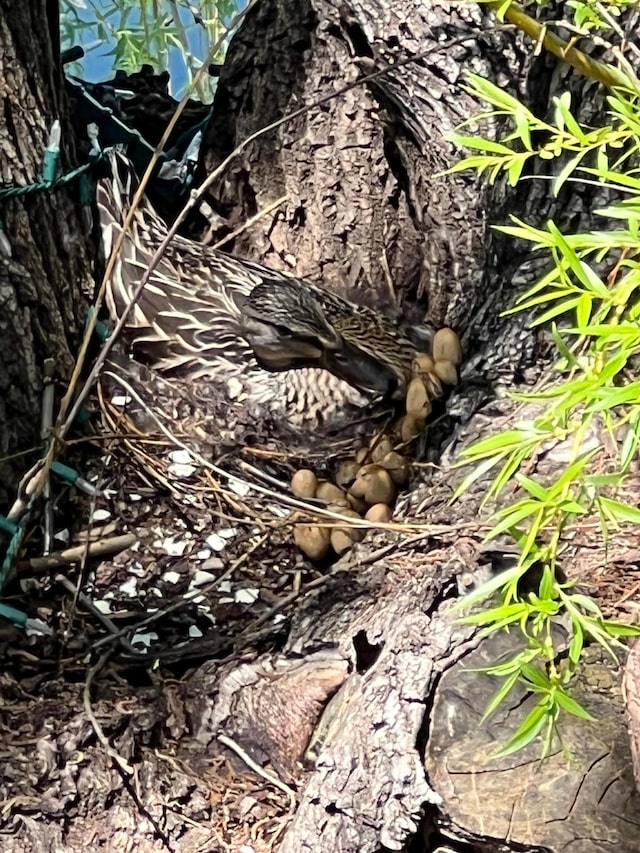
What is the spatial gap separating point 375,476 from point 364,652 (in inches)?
21.2

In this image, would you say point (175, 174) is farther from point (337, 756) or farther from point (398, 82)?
point (337, 756)

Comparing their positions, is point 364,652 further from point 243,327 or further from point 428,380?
point 243,327

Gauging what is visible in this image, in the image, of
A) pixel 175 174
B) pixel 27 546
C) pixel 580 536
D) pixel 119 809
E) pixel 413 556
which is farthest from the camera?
pixel 175 174

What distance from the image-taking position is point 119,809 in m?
1.32

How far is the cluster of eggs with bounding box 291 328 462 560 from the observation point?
1763 millimetres

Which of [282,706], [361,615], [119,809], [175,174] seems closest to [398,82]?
[175,174]

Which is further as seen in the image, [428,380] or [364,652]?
[428,380]

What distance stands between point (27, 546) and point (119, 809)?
541mm

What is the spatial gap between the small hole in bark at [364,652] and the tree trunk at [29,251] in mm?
667

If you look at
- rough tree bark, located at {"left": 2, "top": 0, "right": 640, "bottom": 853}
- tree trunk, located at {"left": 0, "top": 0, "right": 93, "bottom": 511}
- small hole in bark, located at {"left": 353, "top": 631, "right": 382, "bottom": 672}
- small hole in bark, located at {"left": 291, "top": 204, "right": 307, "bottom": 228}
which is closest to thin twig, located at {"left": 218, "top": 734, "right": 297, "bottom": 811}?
rough tree bark, located at {"left": 2, "top": 0, "right": 640, "bottom": 853}

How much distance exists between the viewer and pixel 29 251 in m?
1.78

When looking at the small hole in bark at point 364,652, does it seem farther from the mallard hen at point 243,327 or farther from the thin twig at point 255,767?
the mallard hen at point 243,327

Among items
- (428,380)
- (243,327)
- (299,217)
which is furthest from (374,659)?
(299,217)

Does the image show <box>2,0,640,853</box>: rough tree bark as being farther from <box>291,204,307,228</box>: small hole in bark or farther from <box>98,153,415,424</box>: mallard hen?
<box>98,153,415,424</box>: mallard hen
